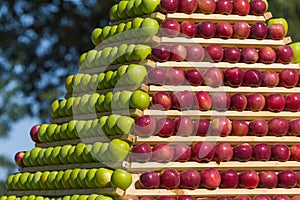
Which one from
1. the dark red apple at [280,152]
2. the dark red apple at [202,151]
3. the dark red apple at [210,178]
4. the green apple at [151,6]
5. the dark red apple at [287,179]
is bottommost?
the dark red apple at [287,179]

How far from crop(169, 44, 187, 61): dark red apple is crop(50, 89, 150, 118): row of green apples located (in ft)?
1.52

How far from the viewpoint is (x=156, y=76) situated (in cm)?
870

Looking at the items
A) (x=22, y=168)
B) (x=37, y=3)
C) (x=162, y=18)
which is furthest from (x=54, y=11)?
(x=162, y=18)

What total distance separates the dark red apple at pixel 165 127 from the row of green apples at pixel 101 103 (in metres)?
0.20

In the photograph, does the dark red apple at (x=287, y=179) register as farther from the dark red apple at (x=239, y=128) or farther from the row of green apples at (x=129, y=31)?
the row of green apples at (x=129, y=31)

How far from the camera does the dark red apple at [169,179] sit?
8531 millimetres

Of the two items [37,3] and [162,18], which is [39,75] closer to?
[37,3]

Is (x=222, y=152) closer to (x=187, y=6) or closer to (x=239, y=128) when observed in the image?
(x=239, y=128)

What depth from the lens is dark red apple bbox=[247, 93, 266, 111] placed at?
9023 mm

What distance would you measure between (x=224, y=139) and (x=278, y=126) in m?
0.56

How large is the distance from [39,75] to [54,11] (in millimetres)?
1099

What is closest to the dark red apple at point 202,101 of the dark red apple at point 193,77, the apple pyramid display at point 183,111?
the apple pyramid display at point 183,111

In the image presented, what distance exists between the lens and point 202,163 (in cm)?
879

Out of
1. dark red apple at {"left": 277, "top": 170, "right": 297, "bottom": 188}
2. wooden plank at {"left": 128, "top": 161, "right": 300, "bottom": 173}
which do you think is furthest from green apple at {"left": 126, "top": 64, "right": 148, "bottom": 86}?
dark red apple at {"left": 277, "top": 170, "right": 297, "bottom": 188}
